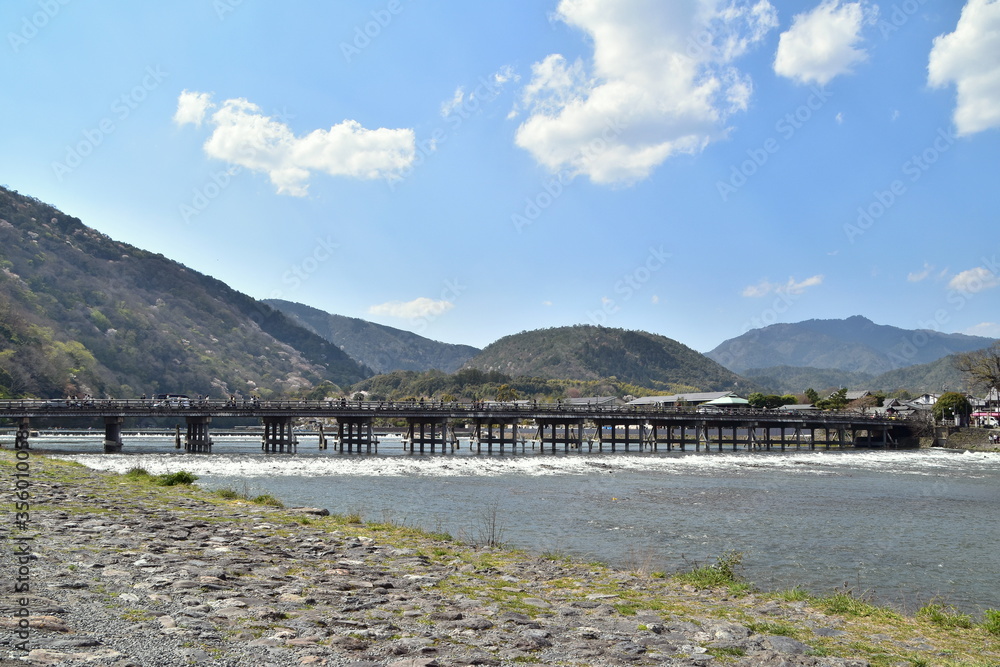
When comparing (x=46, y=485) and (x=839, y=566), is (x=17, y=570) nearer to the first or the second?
(x=46, y=485)

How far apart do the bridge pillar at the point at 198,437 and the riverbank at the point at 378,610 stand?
Answer: 49.9m

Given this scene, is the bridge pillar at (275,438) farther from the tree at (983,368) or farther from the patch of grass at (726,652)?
the tree at (983,368)

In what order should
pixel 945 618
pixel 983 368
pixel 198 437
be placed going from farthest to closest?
pixel 983 368 → pixel 198 437 → pixel 945 618

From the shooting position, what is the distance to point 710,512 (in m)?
23.6

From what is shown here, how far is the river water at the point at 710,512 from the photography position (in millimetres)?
14547

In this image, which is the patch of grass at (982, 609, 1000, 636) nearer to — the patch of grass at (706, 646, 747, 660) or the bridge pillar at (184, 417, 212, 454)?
the patch of grass at (706, 646, 747, 660)

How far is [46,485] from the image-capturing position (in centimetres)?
1714

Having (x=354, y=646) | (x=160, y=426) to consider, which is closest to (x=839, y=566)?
(x=354, y=646)

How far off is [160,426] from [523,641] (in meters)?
157

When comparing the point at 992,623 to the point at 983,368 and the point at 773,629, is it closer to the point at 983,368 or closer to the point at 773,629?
the point at 773,629

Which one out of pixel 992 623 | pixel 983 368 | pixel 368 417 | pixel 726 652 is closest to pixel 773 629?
pixel 726 652

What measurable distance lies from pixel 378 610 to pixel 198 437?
2336 inches

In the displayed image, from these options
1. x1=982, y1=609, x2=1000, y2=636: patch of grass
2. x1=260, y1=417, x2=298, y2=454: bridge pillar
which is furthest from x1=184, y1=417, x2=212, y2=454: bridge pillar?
x1=982, y1=609, x2=1000, y2=636: patch of grass

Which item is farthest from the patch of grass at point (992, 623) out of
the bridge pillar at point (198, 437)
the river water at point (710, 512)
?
the bridge pillar at point (198, 437)
